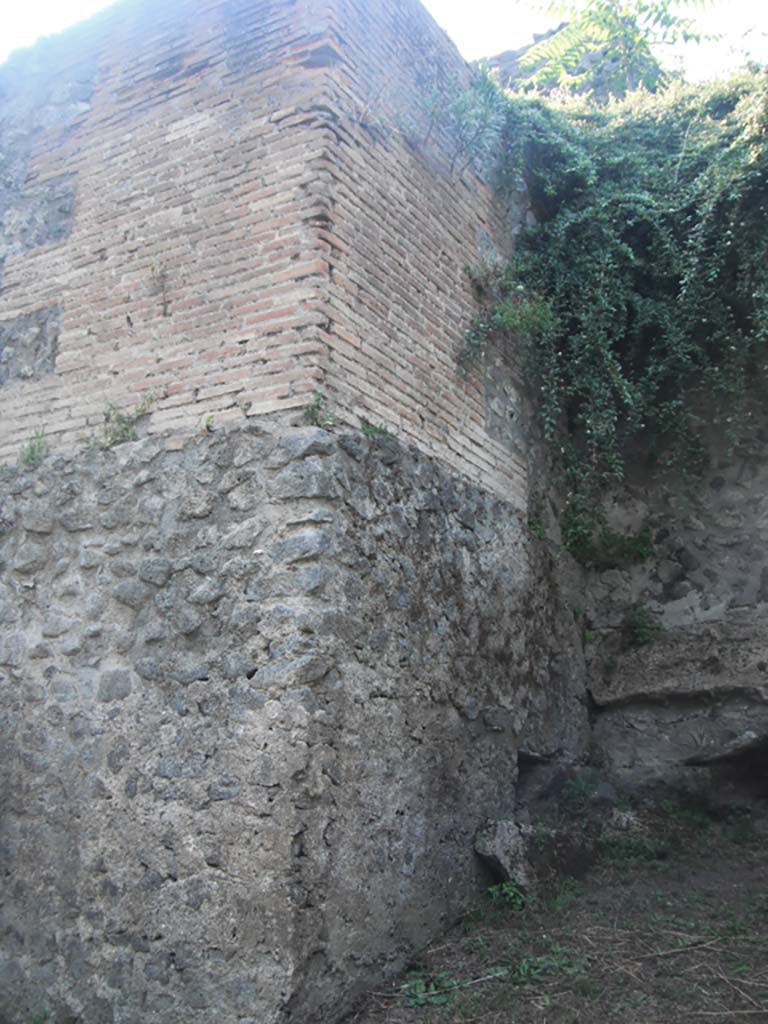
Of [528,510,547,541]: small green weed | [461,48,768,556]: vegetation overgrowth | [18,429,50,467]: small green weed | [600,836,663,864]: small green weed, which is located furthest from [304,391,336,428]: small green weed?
[600,836,663,864]: small green weed

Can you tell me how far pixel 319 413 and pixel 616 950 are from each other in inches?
105

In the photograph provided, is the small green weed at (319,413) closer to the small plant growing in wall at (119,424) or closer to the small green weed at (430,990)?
the small plant growing in wall at (119,424)

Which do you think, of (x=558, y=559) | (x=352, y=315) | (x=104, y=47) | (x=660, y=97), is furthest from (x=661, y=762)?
(x=104, y=47)

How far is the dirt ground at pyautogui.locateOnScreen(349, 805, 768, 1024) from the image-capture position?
3393mm

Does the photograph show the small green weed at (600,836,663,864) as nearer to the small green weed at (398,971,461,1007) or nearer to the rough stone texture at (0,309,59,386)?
the small green weed at (398,971,461,1007)

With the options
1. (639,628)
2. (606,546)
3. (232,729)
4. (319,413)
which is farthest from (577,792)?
(319,413)

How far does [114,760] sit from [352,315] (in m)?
2.27

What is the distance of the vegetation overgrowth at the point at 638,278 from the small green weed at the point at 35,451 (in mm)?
2662

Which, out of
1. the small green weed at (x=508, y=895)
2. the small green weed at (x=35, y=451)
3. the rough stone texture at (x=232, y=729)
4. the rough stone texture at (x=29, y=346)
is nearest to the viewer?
the rough stone texture at (x=232, y=729)

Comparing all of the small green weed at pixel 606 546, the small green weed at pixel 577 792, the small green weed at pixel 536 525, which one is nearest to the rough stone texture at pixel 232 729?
the small green weed at pixel 577 792

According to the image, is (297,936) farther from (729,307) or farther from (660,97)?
(660,97)

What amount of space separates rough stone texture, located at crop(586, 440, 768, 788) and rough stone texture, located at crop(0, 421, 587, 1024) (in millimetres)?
1400

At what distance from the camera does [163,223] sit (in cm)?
453

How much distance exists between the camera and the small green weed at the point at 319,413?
12.4ft
